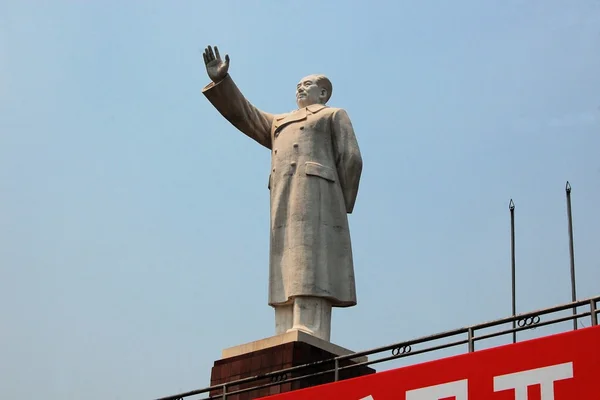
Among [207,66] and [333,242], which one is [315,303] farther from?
[207,66]

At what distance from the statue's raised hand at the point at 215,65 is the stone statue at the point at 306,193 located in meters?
0.01

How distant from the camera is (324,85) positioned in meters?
12.4

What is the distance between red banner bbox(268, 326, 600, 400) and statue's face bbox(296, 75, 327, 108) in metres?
4.17

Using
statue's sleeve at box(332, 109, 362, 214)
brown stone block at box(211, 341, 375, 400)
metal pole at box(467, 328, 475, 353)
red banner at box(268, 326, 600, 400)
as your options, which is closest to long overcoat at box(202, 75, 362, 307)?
statue's sleeve at box(332, 109, 362, 214)

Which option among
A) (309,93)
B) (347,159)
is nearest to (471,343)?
(347,159)

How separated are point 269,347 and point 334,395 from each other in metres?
1.61

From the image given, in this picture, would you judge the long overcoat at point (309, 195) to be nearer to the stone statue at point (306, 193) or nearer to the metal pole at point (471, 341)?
the stone statue at point (306, 193)

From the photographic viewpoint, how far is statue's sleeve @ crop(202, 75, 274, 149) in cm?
1216

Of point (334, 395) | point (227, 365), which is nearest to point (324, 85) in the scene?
point (227, 365)

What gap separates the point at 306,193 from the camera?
11.6 m

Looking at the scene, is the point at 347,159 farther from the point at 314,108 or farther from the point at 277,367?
the point at 277,367

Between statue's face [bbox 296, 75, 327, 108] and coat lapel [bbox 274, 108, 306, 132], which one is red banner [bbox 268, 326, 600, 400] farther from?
statue's face [bbox 296, 75, 327, 108]

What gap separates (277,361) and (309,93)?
11.0ft

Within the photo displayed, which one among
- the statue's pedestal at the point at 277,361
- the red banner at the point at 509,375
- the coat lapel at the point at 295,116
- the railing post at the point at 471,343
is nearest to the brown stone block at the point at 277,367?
the statue's pedestal at the point at 277,361
